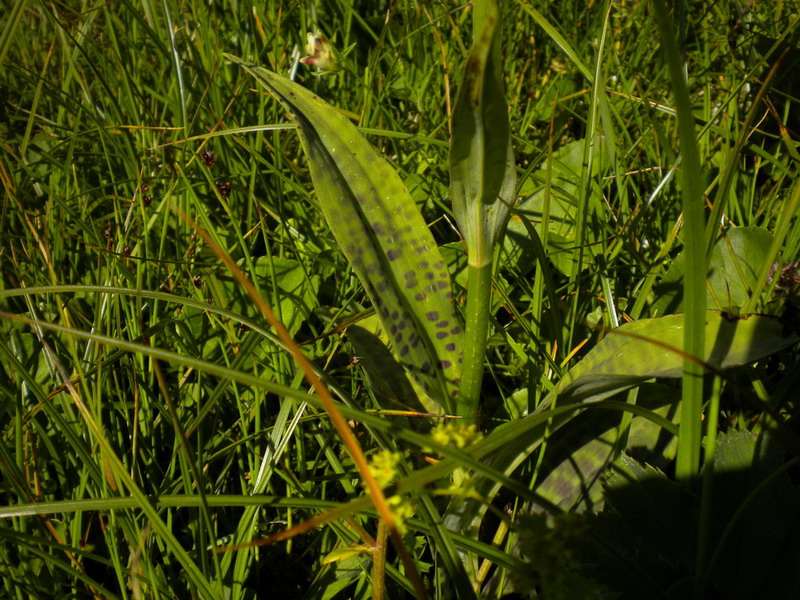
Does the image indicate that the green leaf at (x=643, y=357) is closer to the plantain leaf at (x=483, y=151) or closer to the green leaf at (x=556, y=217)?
the plantain leaf at (x=483, y=151)

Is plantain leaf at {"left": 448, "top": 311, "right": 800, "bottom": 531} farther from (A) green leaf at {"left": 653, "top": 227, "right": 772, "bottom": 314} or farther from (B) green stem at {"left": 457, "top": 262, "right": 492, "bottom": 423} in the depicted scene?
(A) green leaf at {"left": 653, "top": 227, "right": 772, "bottom": 314}

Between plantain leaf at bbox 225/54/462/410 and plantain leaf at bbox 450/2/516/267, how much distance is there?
10 cm

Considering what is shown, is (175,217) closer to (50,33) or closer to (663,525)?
(663,525)

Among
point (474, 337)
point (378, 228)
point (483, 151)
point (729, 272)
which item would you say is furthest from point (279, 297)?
point (729, 272)

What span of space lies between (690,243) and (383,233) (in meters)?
0.44

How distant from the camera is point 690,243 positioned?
1.82ft

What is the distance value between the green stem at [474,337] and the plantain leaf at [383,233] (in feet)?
0.13

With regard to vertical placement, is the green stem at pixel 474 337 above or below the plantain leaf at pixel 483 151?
below

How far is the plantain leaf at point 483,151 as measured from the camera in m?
0.61

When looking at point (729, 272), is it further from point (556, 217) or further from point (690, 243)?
point (690, 243)

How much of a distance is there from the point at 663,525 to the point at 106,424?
0.81 meters

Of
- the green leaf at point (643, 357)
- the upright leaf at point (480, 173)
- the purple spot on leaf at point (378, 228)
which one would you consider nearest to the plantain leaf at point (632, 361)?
the green leaf at point (643, 357)

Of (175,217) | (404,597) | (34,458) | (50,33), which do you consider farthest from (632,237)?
(50,33)

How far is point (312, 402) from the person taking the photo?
56 centimetres
